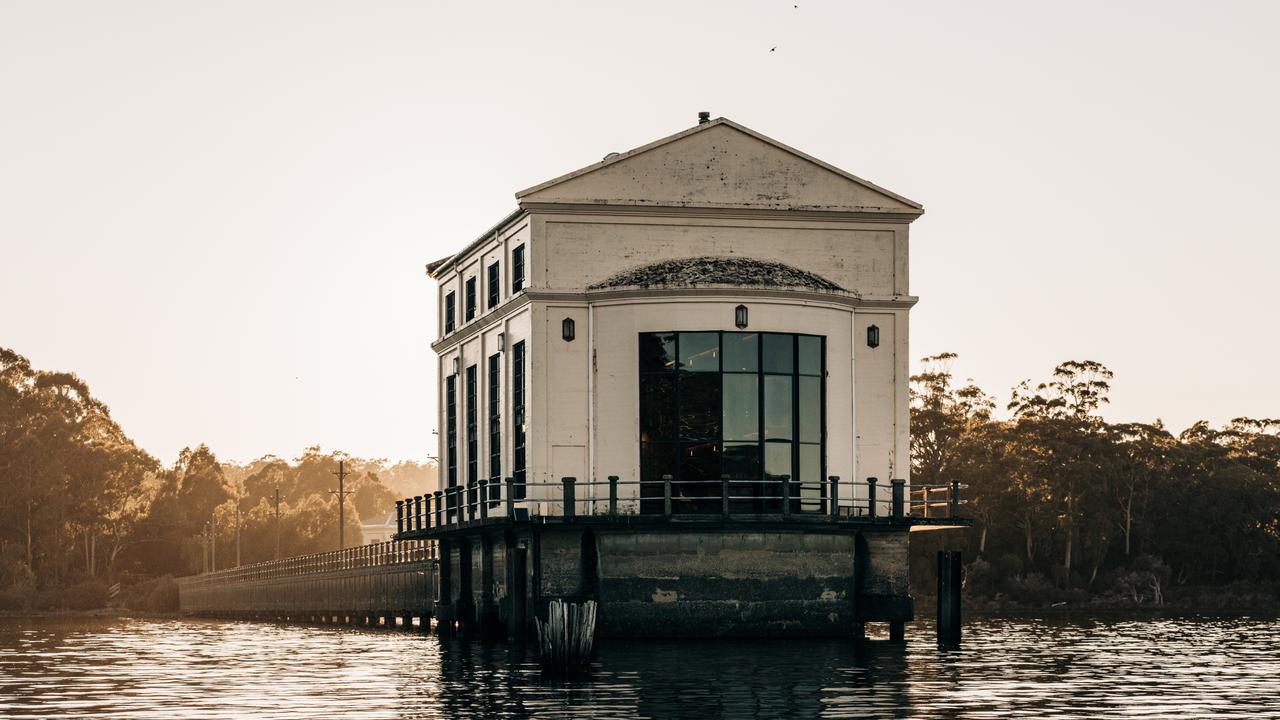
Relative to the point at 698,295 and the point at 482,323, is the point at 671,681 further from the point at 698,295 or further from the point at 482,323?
the point at 482,323

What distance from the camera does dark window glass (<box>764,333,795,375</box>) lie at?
4962 centimetres

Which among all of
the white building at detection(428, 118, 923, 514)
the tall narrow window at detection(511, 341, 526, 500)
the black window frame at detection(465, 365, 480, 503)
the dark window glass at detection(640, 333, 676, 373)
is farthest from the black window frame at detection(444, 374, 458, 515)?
the dark window glass at detection(640, 333, 676, 373)

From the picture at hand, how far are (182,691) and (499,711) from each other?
814 centimetres

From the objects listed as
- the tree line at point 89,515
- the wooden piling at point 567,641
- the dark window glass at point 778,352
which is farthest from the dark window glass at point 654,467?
the tree line at point 89,515

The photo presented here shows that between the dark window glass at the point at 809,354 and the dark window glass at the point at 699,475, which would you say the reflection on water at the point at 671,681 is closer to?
the dark window glass at the point at 699,475

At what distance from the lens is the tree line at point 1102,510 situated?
113m

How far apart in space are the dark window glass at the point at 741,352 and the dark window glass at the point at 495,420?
8.65 metres

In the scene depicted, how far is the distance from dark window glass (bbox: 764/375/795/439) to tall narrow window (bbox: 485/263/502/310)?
10452 mm

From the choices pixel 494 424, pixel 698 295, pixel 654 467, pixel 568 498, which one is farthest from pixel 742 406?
pixel 494 424

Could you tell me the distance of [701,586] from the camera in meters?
47.8

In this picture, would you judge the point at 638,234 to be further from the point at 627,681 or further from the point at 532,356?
the point at 627,681

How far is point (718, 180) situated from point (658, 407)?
647 cm

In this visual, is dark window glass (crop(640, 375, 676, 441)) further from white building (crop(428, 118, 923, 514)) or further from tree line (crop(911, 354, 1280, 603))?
tree line (crop(911, 354, 1280, 603))

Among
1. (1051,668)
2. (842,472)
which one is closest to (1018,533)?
(842,472)
